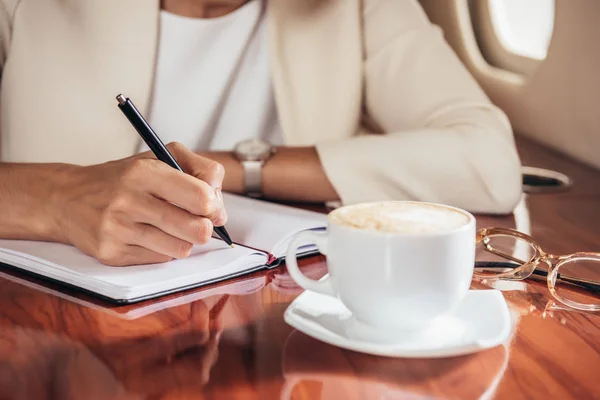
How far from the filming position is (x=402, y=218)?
586 mm

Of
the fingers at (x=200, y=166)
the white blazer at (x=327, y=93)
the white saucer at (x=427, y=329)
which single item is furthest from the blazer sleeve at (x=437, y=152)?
the white saucer at (x=427, y=329)

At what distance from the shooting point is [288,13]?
1411mm

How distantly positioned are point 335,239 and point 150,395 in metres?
0.17

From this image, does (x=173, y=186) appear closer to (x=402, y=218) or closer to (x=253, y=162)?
(x=402, y=218)

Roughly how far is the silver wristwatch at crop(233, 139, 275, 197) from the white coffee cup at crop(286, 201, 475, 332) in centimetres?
54

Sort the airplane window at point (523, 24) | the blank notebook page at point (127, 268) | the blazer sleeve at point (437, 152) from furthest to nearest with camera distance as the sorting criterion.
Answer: the airplane window at point (523, 24) < the blazer sleeve at point (437, 152) < the blank notebook page at point (127, 268)

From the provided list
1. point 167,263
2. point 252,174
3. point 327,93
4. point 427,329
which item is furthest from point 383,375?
point 327,93

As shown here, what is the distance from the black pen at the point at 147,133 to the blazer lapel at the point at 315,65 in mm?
657

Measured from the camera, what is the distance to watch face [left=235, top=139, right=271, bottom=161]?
3.74ft

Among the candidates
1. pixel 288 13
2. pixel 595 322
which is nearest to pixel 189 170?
pixel 595 322

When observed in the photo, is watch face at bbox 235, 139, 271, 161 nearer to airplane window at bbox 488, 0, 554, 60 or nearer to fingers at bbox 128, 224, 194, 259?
Answer: fingers at bbox 128, 224, 194, 259

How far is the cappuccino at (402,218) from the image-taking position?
56cm

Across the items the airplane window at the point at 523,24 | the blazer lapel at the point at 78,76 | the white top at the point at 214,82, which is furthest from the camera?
the airplane window at the point at 523,24

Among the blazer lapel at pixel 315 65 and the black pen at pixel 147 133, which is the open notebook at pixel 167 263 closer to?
the black pen at pixel 147 133
